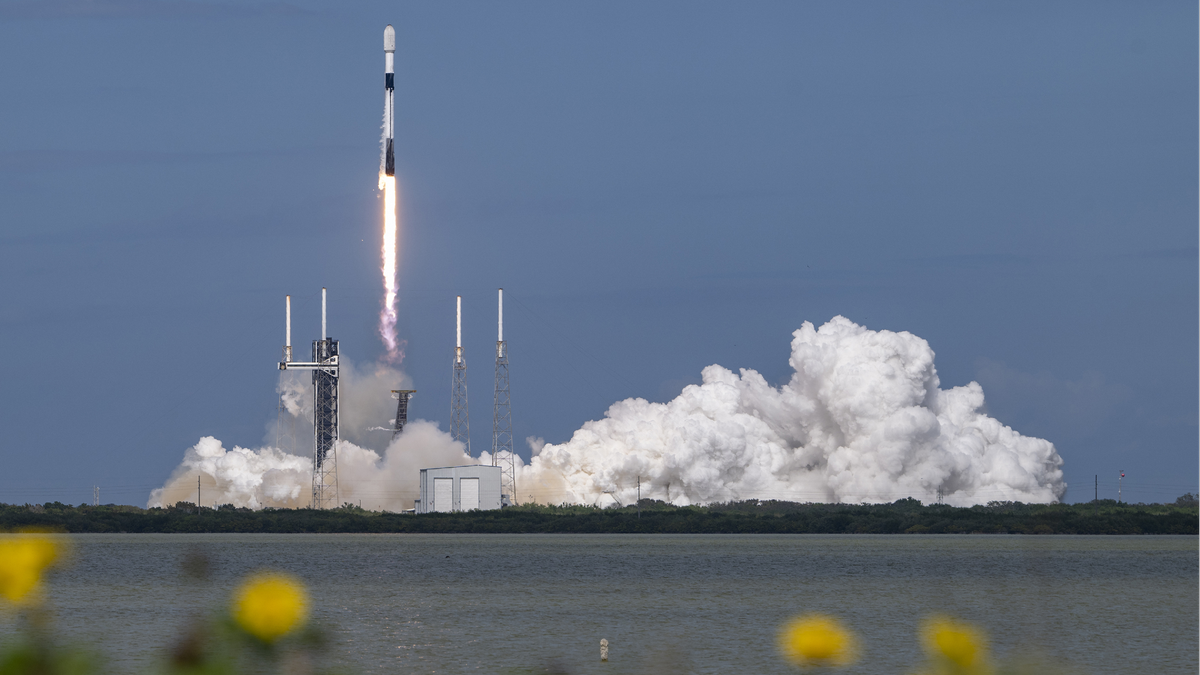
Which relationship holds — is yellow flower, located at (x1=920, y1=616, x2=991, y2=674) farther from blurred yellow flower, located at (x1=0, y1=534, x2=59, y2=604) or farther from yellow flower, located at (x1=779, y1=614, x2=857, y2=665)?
blurred yellow flower, located at (x1=0, y1=534, x2=59, y2=604)

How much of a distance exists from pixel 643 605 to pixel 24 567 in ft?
265

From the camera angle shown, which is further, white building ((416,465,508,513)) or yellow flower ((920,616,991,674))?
white building ((416,465,508,513))

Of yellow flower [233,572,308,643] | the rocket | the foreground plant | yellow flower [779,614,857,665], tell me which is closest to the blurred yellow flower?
the foreground plant

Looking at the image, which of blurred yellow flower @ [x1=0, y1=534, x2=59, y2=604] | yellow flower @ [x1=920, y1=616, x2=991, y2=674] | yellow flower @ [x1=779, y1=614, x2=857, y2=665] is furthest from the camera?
yellow flower @ [x1=779, y1=614, x2=857, y2=665]

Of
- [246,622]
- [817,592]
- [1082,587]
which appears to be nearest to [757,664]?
[817,592]

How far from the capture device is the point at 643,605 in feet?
269

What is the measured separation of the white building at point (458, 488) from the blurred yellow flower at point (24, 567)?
509ft

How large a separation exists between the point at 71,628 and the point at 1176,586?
3577 inches

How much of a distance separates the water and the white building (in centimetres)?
638

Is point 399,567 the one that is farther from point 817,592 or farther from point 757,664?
point 757,664

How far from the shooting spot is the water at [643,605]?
185 ft

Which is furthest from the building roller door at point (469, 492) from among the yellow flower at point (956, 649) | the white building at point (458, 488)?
the yellow flower at point (956, 649)

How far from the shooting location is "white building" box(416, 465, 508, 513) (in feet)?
519

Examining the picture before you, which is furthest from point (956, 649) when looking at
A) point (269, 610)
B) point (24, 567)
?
point (24, 567)
